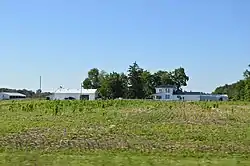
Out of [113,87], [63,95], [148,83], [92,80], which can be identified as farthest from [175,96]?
[92,80]

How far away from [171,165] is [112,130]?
9.99 metres

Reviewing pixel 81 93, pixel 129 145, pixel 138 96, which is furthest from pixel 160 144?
pixel 81 93

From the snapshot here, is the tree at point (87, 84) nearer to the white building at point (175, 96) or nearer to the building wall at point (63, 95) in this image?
the building wall at point (63, 95)

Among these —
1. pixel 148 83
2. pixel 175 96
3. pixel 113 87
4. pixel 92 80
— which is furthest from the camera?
pixel 92 80

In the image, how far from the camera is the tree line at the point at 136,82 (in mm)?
92938

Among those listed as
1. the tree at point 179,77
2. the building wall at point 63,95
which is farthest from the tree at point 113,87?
the tree at point 179,77

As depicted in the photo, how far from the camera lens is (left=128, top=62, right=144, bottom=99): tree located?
96.2 meters

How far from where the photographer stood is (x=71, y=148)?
15422 millimetres

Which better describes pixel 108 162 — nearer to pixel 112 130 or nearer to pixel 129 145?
pixel 129 145

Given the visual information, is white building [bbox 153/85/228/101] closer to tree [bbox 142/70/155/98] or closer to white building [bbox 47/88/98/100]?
tree [bbox 142/70/155/98]

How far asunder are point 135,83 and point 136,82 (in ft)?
1.11

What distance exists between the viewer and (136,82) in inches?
3829

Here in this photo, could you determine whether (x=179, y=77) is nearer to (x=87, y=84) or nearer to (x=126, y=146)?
(x=87, y=84)

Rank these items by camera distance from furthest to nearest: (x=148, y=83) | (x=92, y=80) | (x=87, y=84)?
(x=92, y=80)
(x=87, y=84)
(x=148, y=83)
